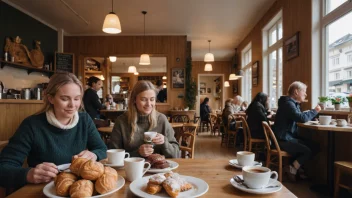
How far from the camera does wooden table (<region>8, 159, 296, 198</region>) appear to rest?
2.87 feet

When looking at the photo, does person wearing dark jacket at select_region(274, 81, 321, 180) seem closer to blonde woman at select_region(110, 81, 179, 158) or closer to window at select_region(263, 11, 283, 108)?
window at select_region(263, 11, 283, 108)

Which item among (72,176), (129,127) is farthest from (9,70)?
(72,176)

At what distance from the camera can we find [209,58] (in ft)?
25.1

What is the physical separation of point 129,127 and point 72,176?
0.93m

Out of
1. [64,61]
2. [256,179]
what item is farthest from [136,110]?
[64,61]

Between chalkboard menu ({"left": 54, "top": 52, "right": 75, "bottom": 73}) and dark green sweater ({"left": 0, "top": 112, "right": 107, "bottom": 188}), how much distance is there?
20.5ft

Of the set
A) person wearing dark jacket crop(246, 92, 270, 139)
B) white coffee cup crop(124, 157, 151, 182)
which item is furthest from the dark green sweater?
person wearing dark jacket crop(246, 92, 270, 139)

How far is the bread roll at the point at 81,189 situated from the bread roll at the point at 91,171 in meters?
0.02

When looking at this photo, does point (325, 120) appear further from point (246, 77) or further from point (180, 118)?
point (246, 77)

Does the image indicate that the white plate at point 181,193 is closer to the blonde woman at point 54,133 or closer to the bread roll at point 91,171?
the bread roll at point 91,171

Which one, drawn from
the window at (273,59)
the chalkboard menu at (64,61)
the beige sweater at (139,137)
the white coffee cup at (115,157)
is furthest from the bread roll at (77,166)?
the chalkboard menu at (64,61)

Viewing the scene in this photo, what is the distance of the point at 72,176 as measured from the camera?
33.2 inches

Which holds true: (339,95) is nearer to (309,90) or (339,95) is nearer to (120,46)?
(309,90)

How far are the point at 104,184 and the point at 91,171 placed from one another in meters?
0.06
